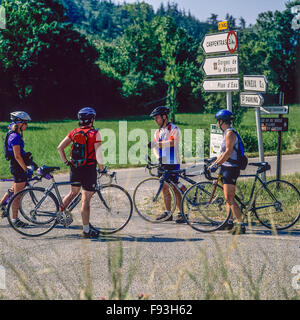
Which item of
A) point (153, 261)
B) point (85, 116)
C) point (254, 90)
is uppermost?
point (254, 90)

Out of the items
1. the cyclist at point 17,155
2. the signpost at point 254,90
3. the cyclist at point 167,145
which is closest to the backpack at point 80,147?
the cyclist at point 17,155

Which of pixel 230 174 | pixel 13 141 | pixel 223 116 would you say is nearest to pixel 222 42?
pixel 223 116

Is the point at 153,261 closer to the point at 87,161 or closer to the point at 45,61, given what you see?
the point at 87,161

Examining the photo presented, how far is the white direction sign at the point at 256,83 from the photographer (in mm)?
7930

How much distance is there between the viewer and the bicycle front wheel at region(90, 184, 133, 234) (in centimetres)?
642

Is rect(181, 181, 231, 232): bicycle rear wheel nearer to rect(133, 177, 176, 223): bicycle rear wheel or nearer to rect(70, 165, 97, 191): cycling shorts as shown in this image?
rect(133, 177, 176, 223): bicycle rear wheel

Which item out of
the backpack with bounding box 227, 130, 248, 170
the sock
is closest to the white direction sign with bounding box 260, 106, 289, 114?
the backpack with bounding box 227, 130, 248, 170

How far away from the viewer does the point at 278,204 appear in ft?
21.5

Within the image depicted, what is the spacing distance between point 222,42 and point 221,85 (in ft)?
2.52

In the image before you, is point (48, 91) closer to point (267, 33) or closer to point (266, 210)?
point (267, 33)

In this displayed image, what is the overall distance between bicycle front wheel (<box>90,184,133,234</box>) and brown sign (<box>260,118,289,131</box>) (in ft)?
12.0

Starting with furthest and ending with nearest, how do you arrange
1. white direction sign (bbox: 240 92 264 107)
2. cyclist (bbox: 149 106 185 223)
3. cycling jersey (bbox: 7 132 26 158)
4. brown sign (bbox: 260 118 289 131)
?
brown sign (bbox: 260 118 289 131), white direction sign (bbox: 240 92 264 107), cyclist (bbox: 149 106 185 223), cycling jersey (bbox: 7 132 26 158)

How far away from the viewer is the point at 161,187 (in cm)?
710

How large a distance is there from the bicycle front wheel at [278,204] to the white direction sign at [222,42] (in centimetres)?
279
